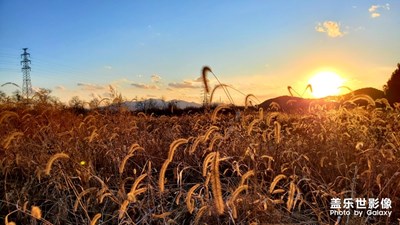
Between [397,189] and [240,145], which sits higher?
[240,145]

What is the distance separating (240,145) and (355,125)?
169 cm

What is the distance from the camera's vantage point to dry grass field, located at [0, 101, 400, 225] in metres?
3.04

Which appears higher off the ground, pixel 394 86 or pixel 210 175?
pixel 394 86

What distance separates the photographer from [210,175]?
2760mm

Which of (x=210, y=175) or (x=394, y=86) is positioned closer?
(x=210, y=175)

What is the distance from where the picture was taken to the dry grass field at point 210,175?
304 centimetres

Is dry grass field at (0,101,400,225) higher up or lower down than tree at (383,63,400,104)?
lower down

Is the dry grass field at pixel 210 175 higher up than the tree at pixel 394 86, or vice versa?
the tree at pixel 394 86

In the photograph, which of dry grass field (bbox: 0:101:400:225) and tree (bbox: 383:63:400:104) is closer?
dry grass field (bbox: 0:101:400:225)

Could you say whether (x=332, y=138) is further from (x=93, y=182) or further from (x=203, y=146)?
(x=93, y=182)

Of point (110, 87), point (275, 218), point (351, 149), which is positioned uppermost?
point (110, 87)

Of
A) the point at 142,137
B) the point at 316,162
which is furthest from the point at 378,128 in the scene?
the point at 142,137

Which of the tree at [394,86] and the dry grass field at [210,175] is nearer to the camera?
the dry grass field at [210,175]

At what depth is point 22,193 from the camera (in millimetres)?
3781
